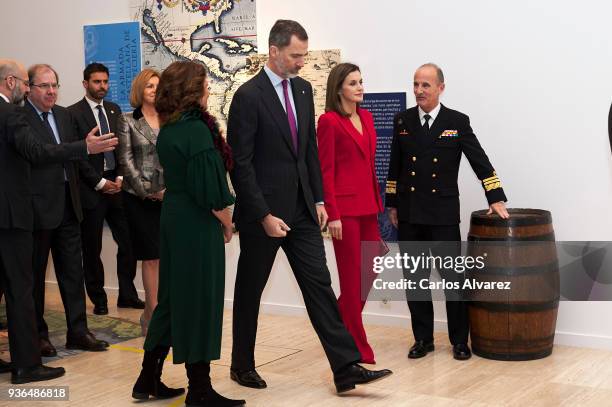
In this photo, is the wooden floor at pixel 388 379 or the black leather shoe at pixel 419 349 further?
the black leather shoe at pixel 419 349

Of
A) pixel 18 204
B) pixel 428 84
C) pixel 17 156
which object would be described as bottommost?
pixel 18 204

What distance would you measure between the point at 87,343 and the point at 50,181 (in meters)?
1.14

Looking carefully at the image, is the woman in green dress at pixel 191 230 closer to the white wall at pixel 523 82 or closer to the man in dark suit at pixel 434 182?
the man in dark suit at pixel 434 182

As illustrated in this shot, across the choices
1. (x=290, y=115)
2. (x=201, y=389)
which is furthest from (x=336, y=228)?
(x=201, y=389)

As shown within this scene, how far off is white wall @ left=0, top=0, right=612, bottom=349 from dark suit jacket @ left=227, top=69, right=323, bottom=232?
1.73 meters

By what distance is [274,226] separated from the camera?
14.7 ft

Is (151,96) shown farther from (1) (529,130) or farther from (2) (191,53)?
(1) (529,130)

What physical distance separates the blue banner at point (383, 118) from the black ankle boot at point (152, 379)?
93.9 inches

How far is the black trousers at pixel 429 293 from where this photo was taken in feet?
18.0

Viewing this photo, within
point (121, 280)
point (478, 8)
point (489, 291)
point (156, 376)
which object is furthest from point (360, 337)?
point (121, 280)

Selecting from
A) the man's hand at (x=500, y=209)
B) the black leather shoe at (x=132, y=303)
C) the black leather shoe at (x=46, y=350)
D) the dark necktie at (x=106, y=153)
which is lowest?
the black leather shoe at (x=132, y=303)

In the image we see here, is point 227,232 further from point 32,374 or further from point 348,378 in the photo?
point 32,374

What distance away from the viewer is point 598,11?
18.2 feet

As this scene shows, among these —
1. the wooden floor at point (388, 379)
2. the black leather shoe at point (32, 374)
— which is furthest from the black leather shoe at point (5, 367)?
the black leather shoe at point (32, 374)
